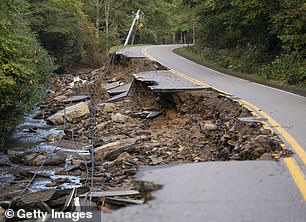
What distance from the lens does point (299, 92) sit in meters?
15.3

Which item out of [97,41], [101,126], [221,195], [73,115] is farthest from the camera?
[97,41]

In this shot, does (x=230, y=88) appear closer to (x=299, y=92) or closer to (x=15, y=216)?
(x=299, y=92)

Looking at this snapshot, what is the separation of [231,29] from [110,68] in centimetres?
973

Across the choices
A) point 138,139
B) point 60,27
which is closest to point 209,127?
point 138,139

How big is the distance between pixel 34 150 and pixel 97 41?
3154cm

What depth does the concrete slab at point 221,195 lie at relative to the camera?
434 cm

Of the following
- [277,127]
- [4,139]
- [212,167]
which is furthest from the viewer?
[4,139]

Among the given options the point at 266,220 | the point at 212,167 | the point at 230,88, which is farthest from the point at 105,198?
the point at 230,88

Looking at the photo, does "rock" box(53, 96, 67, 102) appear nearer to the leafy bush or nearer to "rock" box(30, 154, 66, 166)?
the leafy bush

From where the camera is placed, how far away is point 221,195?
4930 mm

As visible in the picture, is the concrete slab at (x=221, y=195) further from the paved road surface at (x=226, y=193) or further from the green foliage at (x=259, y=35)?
the green foliage at (x=259, y=35)

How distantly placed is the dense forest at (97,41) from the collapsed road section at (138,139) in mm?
2334

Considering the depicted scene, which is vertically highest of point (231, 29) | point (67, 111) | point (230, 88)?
point (231, 29)

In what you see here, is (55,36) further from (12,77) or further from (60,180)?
(60,180)
